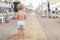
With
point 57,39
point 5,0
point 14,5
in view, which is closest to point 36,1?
point 5,0

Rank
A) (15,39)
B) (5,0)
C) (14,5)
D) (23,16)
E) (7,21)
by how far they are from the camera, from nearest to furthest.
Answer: (15,39)
(23,16)
(7,21)
(14,5)
(5,0)

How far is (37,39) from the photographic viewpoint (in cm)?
955

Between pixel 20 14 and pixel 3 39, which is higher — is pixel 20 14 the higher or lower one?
the higher one

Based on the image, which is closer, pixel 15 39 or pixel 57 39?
pixel 15 39

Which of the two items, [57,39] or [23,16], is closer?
[23,16]

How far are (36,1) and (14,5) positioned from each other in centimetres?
2979

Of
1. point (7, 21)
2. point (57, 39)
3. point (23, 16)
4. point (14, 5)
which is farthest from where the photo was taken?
point (14, 5)

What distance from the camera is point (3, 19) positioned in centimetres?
2080

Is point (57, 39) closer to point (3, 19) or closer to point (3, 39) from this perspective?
point (3, 39)

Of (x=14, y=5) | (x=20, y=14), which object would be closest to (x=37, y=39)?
(x=20, y=14)

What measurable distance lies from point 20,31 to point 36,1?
6030cm

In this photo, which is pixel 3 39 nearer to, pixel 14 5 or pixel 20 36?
pixel 20 36

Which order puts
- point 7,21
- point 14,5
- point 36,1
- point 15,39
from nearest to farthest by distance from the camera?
point 15,39
point 7,21
point 14,5
point 36,1

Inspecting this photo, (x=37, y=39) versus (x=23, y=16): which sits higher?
(x=23, y=16)
